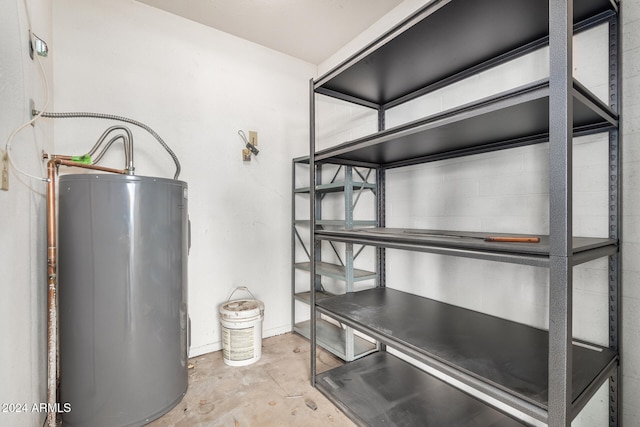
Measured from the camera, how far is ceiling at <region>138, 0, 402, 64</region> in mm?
1964

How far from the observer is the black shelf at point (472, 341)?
0.93 metres

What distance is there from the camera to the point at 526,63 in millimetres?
1340

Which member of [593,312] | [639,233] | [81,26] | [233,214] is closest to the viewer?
[639,233]

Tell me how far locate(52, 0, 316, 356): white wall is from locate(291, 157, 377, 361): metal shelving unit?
10cm

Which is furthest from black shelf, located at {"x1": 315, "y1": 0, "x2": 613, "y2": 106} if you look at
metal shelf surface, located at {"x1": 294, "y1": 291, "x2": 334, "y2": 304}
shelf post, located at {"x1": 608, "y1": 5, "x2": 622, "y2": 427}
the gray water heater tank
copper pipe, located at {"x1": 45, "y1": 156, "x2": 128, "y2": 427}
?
metal shelf surface, located at {"x1": 294, "y1": 291, "x2": 334, "y2": 304}

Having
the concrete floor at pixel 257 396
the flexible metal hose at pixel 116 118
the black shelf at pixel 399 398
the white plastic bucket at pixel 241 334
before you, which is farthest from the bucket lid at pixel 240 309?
the flexible metal hose at pixel 116 118

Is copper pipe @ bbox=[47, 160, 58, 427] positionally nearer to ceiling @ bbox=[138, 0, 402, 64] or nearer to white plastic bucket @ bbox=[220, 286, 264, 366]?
white plastic bucket @ bbox=[220, 286, 264, 366]

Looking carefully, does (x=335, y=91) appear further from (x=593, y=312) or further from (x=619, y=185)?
(x=593, y=312)

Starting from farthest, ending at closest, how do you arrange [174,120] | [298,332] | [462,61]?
[298,332] → [174,120] → [462,61]

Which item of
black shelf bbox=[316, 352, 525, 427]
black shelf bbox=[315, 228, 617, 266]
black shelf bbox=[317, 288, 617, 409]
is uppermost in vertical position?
black shelf bbox=[315, 228, 617, 266]

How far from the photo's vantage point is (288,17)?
2096 mm

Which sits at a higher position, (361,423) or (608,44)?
(608,44)

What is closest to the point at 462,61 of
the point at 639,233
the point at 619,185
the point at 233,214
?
the point at 619,185

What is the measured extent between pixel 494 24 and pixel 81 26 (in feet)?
7.54
